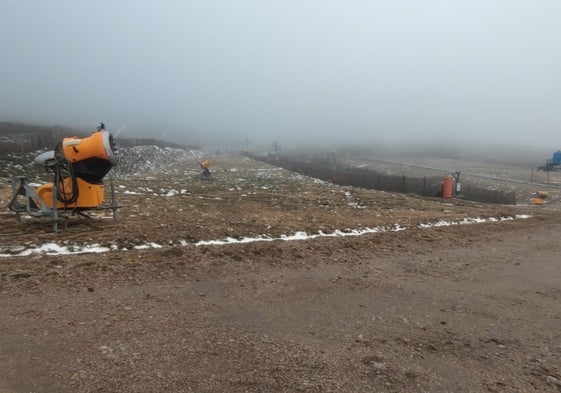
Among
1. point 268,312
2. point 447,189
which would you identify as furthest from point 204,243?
point 447,189

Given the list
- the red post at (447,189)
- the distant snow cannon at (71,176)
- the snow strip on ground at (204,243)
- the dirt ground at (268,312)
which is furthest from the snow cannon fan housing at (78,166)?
the red post at (447,189)

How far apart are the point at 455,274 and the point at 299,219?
20.0 ft

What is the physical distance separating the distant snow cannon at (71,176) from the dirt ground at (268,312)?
1.78 ft

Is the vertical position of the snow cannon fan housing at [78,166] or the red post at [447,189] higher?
the snow cannon fan housing at [78,166]

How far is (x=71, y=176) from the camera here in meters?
10.0

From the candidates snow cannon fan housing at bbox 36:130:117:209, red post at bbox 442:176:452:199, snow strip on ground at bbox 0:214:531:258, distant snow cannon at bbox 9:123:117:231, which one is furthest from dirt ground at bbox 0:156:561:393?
red post at bbox 442:176:452:199

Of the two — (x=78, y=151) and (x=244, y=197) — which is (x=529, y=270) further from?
(x=244, y=197)

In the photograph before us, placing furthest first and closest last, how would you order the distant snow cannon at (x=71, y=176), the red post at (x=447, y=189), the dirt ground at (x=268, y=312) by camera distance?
1. the red post at (x=447, y=189)
2. the distant snow cannon at (x=71, y=176)
3. the dirt ground at (x=268, y=312)

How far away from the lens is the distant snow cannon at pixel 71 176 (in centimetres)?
992

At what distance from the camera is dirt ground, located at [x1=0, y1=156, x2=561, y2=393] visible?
449cm

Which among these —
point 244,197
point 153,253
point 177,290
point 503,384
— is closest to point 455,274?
point 503,384

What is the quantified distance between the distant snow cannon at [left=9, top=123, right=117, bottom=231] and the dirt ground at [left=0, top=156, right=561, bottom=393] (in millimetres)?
543

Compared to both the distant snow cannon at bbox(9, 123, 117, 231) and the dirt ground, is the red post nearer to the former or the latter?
the dirt ground

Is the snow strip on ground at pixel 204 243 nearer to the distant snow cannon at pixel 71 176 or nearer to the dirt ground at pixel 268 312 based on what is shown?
the dirt ground at pixel 268 312
